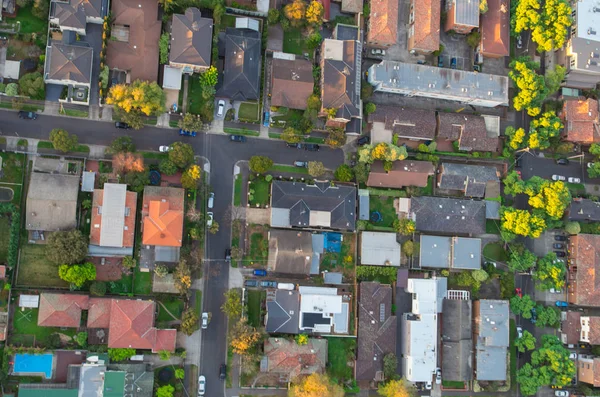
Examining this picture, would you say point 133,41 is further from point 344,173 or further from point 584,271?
point 584,271

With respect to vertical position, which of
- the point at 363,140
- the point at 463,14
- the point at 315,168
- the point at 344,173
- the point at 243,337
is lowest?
the point at 243,337

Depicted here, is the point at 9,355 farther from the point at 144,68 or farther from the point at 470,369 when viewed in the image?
the point at 470,369

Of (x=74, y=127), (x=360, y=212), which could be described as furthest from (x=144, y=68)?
(x=360, y=212)

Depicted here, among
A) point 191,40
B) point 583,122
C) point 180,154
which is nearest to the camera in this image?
point 180,154

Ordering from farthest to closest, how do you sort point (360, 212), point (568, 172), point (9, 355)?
point (568, 172) < point (360, 212) < point (9, 355)

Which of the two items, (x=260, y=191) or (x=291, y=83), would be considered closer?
(x=291, y=83)

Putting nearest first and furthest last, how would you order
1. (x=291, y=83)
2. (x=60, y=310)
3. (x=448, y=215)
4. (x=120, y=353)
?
1. (x=60, y=310)
2. (x=120, y=353)
3. (x=291, y=83)
4. (x=448, y=215)

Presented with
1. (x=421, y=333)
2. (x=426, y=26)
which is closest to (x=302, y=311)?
(x=421, y=333)
